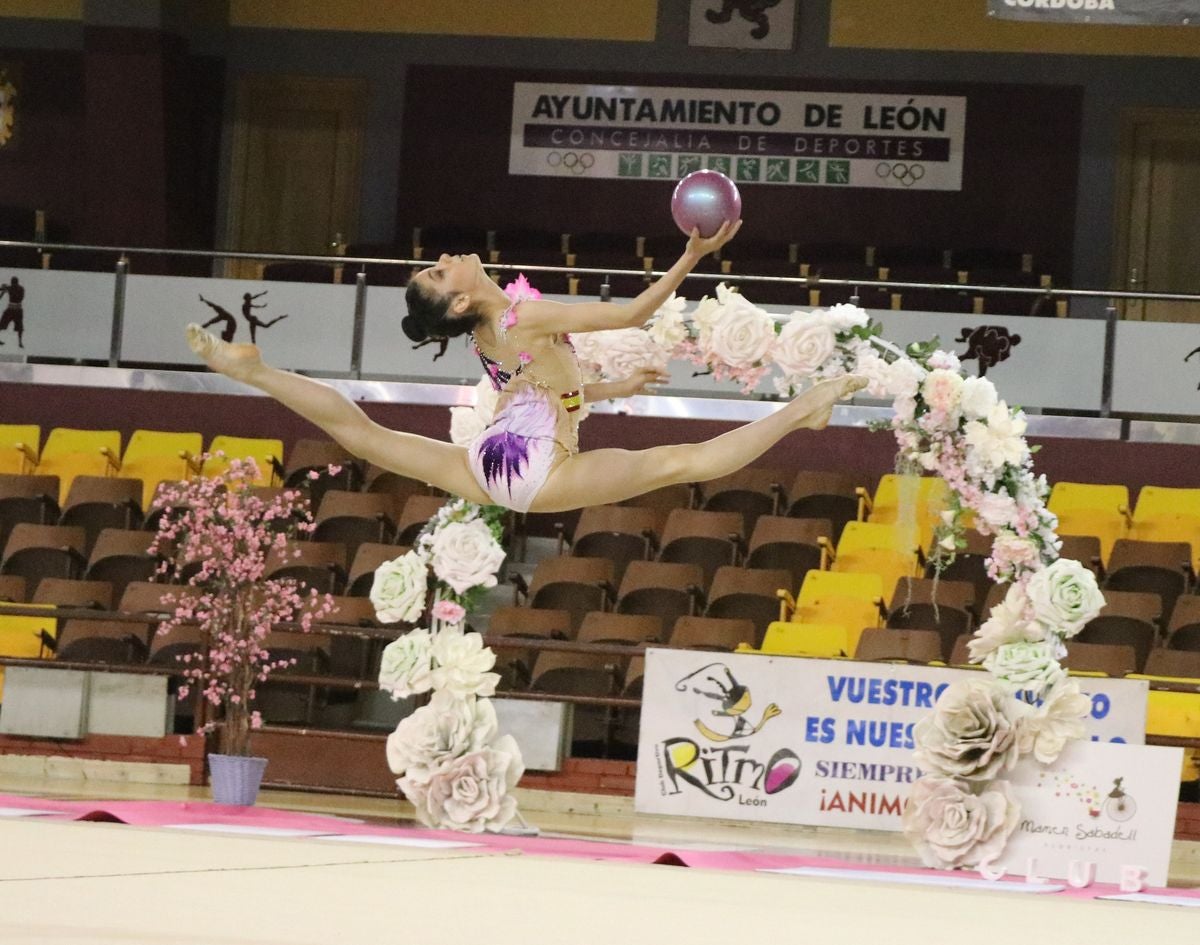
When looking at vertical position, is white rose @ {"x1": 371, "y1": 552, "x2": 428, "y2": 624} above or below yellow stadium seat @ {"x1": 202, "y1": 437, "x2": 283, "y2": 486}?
below

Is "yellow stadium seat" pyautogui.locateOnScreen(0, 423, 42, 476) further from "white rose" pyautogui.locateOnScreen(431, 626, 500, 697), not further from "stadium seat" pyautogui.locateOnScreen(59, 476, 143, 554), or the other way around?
"white rose" pyautogui.locateOnScreen(431, 626, 500, 697)

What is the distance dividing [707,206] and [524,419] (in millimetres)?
866

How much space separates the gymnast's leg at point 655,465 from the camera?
18.6 feet

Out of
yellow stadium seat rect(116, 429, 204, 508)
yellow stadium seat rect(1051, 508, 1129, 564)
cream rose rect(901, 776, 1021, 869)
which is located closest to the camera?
cream rose rect(901, 776, 1021, 869)

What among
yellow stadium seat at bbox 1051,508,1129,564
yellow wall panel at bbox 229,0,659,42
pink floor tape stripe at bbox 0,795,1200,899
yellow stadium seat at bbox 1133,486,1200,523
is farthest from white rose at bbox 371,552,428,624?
yellow wall panel at bbox 229,0,659,42

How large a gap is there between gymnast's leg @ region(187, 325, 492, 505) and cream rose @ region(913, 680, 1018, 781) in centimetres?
212

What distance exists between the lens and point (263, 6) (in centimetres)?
1595

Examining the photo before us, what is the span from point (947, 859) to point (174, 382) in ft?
22.8

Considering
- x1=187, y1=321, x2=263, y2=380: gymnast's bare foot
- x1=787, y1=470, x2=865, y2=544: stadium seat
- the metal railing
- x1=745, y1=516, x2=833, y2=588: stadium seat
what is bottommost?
x1=745, y1=516, x2=833, y2=588: stadium seat

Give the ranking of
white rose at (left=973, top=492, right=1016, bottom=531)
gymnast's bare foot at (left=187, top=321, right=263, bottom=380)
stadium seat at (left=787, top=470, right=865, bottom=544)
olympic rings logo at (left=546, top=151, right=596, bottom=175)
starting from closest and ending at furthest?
gymnast's bare foot at (left=187, top=321, right=263, bottom=380)
white rose at (left=973, top=492, right=1016, bottom=531)
stadium seat at (left=787, top=470, right=865, bottom=544)
olympic rings logo at (left=546, top=151, right=596, bottom=175)

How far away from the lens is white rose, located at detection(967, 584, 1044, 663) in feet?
23.4

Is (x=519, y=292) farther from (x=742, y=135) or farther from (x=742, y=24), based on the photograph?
(x=742, y=24)

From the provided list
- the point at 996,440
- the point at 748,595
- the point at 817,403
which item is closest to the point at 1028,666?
the point at 996,440

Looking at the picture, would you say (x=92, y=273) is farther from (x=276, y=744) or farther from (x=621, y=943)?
(x=621, y=943)
